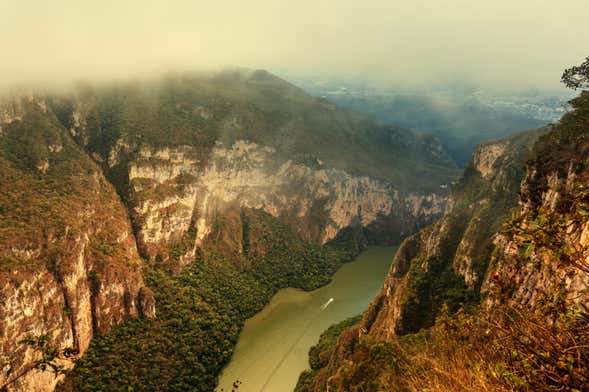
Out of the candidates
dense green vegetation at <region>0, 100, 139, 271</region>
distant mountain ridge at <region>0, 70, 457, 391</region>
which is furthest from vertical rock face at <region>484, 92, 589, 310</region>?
dense green vegetation at <region>0, 100, 139, 271</region>

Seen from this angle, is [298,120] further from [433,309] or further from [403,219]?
[433,309]

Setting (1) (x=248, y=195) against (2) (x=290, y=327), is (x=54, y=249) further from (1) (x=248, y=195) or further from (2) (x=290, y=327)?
(1) (x=248, y=195)

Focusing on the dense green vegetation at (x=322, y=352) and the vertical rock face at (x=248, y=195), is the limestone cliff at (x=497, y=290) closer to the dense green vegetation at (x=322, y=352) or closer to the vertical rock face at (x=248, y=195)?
the dense green vegetation at (x=322, y=352)

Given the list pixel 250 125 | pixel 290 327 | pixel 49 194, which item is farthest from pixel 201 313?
pixel 250 125

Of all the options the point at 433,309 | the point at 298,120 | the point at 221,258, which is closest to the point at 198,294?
the point at 221,258

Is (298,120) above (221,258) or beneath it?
above

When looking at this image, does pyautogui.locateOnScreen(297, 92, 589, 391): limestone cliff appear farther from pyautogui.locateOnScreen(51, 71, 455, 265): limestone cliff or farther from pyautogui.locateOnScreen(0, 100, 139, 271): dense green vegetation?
pyautogui.locateOnScreen(51, 71, 455, 265): limestone cliff

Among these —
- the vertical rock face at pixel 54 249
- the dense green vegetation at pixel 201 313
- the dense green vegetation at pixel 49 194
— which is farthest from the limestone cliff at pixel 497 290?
the dense green vegetation at pixel 49 194
